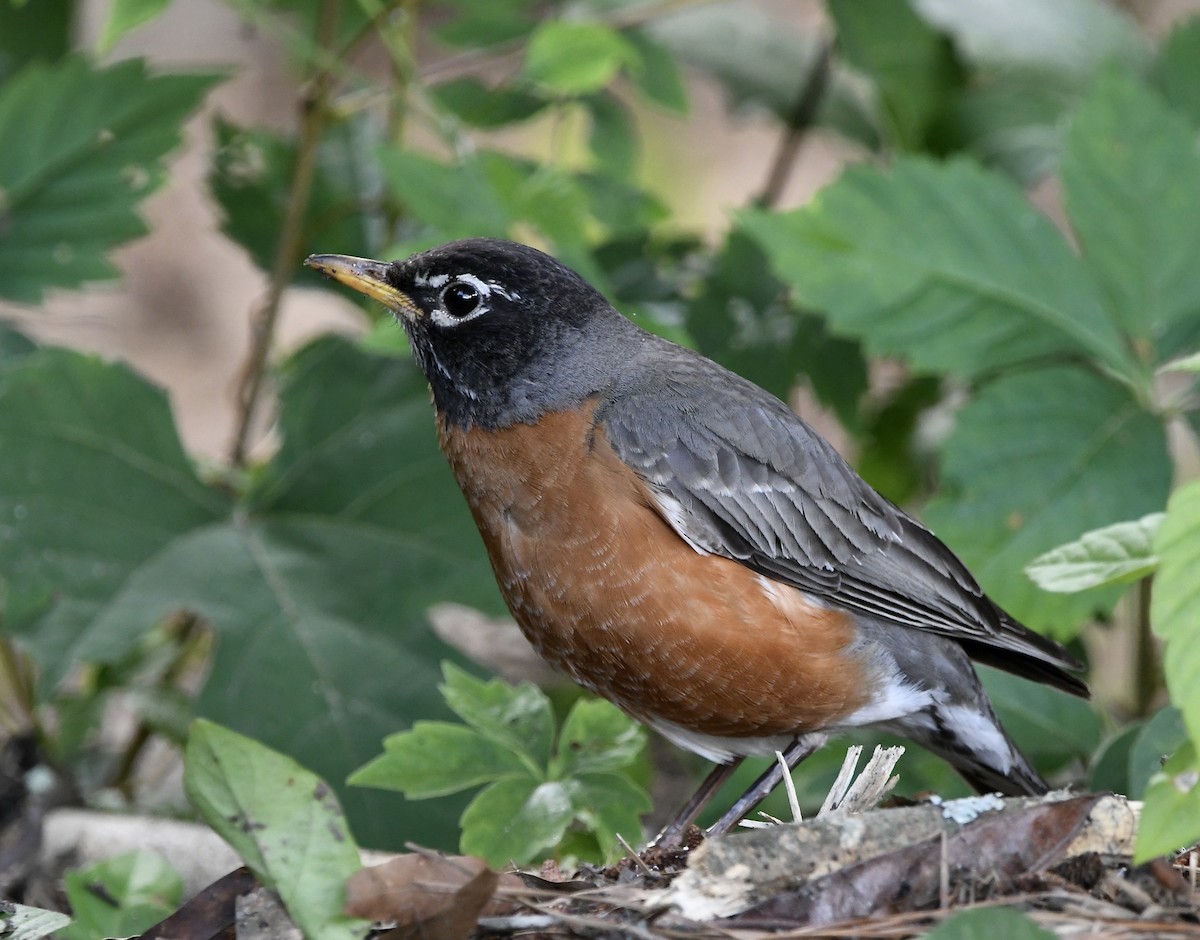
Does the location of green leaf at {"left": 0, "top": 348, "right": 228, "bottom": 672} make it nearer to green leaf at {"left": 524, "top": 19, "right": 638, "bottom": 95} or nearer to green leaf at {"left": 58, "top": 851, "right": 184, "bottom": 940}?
green leaf at {"left": 58, "top": 851, "right": 184, "bottom": 940}

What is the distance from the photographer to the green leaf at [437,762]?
298 centimetres

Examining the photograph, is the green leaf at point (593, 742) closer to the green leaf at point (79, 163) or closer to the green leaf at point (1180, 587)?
the green leaf at point (1180, 587)

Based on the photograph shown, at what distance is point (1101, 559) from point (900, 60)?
9.47ft

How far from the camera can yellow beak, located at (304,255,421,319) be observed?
3568 mm

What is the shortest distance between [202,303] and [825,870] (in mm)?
6571

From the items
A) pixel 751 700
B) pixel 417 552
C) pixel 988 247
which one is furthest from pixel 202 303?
pixel 751 700

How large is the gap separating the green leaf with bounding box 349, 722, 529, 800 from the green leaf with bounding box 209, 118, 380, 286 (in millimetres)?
2120

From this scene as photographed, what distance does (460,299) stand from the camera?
3525mm

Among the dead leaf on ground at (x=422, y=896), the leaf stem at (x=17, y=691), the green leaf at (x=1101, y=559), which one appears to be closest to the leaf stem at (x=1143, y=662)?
the green leaf at (x=1101, y=559)

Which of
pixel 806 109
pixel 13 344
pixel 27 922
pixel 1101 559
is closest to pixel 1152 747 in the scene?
pixel 1101 559

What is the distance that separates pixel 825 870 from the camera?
7.98 ft

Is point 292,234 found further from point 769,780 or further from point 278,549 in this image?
point 769,780

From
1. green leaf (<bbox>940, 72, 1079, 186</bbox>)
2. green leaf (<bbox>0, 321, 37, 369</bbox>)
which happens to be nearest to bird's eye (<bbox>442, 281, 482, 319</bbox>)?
green leaf (<bbox>0, 321, 37, 369</bbox>)

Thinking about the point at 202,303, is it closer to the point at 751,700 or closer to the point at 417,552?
the point at 417,552
